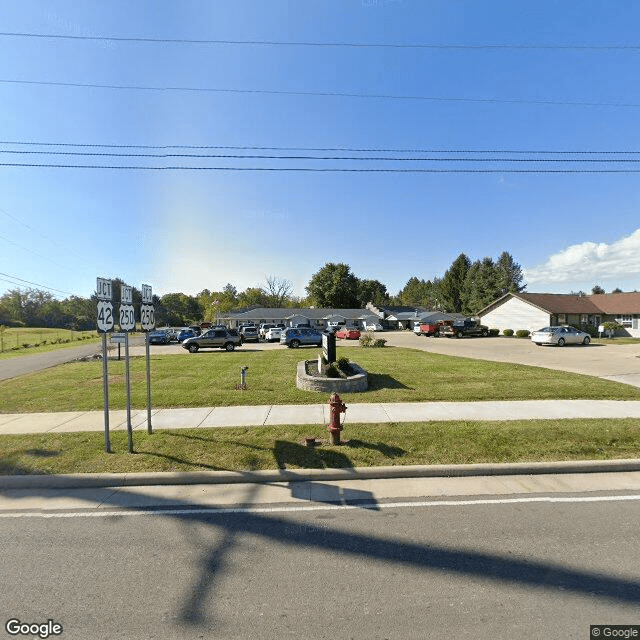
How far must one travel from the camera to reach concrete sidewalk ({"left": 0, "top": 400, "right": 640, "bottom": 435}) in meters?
7.34

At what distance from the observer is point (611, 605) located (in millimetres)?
2740

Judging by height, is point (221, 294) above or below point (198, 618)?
above

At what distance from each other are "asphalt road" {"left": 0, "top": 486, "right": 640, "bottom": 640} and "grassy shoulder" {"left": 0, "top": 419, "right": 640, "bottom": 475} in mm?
1113

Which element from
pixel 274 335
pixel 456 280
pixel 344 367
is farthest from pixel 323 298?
pixel 344 367

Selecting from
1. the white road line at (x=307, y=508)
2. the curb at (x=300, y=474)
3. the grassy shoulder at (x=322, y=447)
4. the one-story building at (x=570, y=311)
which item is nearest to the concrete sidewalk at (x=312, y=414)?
the grassy shoulder at (x=322, y=447)

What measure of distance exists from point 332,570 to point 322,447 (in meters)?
2.71

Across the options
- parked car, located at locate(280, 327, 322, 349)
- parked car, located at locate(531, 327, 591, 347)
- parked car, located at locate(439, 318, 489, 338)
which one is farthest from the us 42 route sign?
parked car, located at locate(439, 318, 489, 338)

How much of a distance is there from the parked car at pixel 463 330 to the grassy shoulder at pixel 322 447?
33.0 meters

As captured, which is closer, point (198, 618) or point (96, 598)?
point (198, 618)

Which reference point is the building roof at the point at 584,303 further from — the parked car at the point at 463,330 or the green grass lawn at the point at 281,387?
the green grass lawn at the point at 281,387

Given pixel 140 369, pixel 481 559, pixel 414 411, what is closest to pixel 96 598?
pixel 481 559

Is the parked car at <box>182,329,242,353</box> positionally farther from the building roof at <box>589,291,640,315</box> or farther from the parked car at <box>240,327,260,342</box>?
the building roof at <box>589,291,640,315</box>

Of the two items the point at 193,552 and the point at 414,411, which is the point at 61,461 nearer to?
the point at 193,552

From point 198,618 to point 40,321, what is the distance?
138811 millimetres
